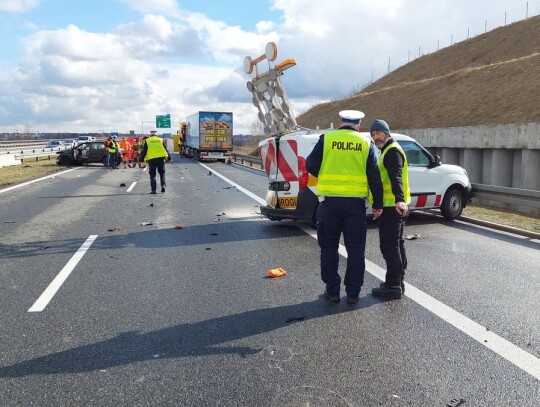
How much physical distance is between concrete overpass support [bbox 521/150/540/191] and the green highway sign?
215 feet

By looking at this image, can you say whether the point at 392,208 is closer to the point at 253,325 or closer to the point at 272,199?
the point at 253,325

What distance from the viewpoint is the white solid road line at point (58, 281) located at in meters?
5.11

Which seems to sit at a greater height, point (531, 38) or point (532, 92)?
point (531, 38)

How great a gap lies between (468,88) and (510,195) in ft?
73.7

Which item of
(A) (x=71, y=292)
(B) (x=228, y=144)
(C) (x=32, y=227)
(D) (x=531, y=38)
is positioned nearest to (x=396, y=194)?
(A) (x=71, y=292)

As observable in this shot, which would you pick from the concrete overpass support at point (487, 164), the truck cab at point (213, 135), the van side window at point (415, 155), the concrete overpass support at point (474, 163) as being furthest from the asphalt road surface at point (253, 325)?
the truck cab at point (213, 135)

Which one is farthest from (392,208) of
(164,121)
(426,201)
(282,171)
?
(164,121)

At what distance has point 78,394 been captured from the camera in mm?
3312

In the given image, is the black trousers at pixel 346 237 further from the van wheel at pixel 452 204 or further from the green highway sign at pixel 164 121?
the green highway sign at pixel 164 121

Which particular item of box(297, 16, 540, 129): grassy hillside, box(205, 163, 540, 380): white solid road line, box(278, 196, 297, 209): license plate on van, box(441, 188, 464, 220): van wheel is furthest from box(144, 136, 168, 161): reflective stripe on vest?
box(297, 16, 540, 129): grassy hillside

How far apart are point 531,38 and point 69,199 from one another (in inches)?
1517

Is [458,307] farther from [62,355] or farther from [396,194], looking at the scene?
[62,355]

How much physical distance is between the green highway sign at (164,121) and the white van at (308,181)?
6947 centimetres

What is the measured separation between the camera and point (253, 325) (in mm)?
4543
